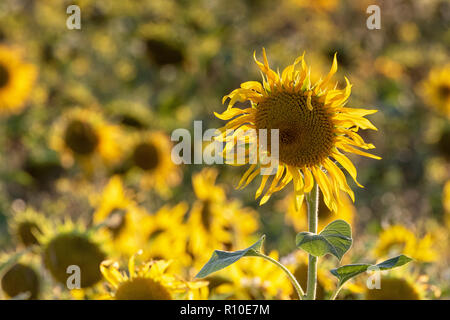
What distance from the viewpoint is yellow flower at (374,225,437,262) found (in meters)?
1.19

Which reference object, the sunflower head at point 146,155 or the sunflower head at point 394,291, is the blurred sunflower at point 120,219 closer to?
the sunflower head at point 146,155

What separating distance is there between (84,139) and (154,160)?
26cm

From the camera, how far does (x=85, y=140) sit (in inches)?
79.4

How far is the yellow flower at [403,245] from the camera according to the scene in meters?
1.19

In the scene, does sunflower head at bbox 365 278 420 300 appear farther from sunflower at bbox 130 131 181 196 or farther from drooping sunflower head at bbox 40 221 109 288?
sunflower at bbox 130 131 181 196

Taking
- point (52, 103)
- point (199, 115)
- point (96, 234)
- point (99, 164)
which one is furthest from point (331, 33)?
point (96, 234)

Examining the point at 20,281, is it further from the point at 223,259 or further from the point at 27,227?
the point at 223,259

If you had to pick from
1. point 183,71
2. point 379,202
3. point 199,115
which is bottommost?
point 379,202

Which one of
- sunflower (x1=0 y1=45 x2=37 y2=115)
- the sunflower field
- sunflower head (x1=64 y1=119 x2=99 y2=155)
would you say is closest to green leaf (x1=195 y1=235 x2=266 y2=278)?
the sunflower field

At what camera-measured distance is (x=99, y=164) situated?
2.04 metres

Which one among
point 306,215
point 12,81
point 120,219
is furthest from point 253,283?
point 12,81

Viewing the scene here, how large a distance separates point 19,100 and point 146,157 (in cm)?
71

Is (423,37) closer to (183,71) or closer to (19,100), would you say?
(183,71)

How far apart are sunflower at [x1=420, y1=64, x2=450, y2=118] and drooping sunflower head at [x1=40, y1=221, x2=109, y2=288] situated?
2179 mm
